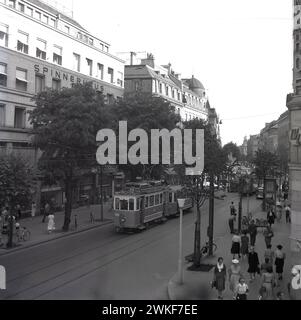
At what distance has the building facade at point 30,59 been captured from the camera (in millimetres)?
33125

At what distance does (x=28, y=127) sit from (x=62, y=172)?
7.81 m

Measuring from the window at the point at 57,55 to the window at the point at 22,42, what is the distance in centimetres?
335

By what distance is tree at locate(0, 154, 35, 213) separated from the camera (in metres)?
22.2

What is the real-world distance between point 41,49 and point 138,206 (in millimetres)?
15354

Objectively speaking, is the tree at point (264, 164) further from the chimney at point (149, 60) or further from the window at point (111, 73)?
the chimney at point (149, 60)

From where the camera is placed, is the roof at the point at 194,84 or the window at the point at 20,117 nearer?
the window at the point at 20,117

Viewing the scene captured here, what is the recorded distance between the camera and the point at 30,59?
1378 inches

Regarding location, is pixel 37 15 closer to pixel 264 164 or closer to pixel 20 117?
pixel 20 117

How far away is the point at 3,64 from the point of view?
3278 cm

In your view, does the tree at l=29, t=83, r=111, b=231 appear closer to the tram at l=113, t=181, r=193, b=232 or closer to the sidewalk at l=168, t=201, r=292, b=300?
the tram at l=113, t=181, r=193, b=232

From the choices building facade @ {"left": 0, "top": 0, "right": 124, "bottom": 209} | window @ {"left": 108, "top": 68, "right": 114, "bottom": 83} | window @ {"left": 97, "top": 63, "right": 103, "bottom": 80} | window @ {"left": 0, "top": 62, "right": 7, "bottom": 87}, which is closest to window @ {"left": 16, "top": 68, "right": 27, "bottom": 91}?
building facade @ {"left": 0, "top": 0, "right": 124, "bottom": 209}

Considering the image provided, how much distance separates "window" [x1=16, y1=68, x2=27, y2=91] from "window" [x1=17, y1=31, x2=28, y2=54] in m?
1.49

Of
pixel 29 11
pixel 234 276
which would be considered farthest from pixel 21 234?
pixel 29 11

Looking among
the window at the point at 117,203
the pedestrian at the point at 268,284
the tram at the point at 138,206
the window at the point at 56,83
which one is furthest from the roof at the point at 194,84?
the pedestrian at the point at 268,284
